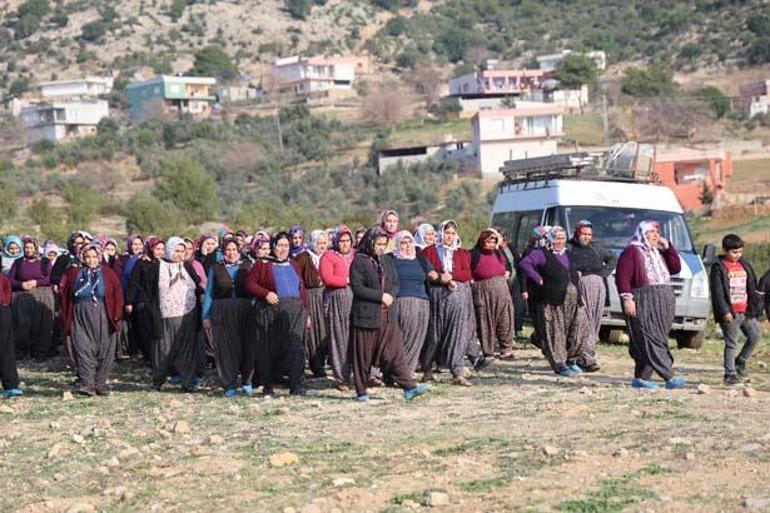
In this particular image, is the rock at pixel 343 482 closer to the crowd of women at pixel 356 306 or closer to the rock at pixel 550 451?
the rock at pixel 550 451

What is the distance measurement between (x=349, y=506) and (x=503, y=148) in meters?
63.8

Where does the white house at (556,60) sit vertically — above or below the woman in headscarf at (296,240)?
above

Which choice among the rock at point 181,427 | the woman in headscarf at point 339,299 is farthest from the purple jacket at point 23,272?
the rock at point 181,427

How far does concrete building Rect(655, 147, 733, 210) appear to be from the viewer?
60.8m

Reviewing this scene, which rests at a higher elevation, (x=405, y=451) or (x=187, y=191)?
(x=187, y=191)

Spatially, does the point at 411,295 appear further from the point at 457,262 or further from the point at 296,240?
the point at 296,240

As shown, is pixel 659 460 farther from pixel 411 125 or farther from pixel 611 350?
pixel 411 125

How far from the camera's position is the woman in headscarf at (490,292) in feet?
47.4

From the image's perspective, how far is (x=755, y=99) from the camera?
83750 millimetres

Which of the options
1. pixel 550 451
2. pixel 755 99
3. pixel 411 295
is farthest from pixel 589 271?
pixel 755 99

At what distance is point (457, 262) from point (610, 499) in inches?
262

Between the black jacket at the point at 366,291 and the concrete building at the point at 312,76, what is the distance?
8990 cm

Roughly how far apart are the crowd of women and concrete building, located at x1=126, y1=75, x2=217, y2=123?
82644mm

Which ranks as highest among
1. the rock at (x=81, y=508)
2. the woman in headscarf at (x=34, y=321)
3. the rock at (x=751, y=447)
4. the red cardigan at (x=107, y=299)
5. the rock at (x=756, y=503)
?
the red cardigan at (x=107, y=299)
